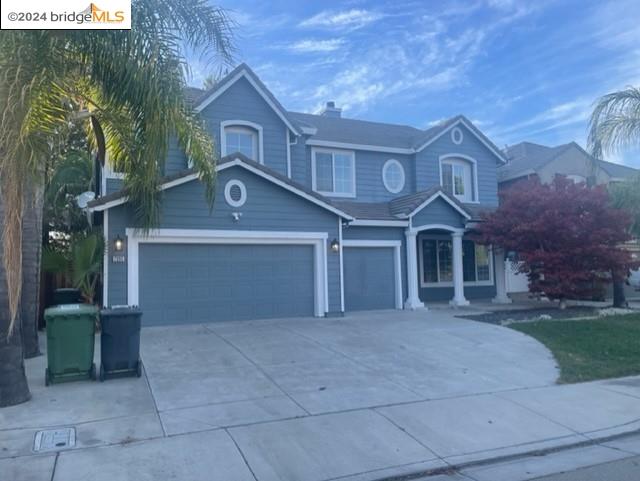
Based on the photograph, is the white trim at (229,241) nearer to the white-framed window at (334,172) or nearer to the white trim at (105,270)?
the white trim at (105,270)

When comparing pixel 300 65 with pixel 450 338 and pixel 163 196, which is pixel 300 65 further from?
pixel 450 338

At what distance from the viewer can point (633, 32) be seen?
12898 mm

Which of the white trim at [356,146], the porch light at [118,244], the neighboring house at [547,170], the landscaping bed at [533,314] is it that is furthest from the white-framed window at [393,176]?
the porch light at [118,244]

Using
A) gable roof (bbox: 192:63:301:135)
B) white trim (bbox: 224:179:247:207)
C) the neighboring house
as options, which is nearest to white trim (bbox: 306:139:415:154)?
gable roof (bbox: 192:63:301:135)

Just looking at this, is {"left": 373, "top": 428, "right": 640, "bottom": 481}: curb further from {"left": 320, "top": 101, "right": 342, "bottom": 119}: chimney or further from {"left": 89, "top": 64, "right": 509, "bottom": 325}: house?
{"left": 320, "top": 101, "right": 342, "bottom": 119}: chimney

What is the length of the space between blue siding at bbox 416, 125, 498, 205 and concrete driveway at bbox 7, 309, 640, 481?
9.54 metres

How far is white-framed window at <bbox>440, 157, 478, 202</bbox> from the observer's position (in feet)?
63.0

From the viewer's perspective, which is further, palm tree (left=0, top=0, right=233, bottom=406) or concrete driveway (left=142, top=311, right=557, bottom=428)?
concrete driveway (left=142, top=311, right=557, bottom=428)

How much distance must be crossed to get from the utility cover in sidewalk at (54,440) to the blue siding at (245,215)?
640 cm

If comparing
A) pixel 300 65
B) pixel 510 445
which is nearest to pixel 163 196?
pixel 300 65

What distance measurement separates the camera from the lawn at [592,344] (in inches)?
336

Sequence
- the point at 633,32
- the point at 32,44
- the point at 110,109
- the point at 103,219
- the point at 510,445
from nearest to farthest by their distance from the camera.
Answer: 1. the point at 510,445
2. the point at 32,44
3. the point at 110,109
4. the point at 103,219
5. the point at 633,32

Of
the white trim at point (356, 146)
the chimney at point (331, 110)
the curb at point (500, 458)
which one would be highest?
the chimney at point (331, 110)

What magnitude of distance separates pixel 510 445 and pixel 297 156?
39.6ft
